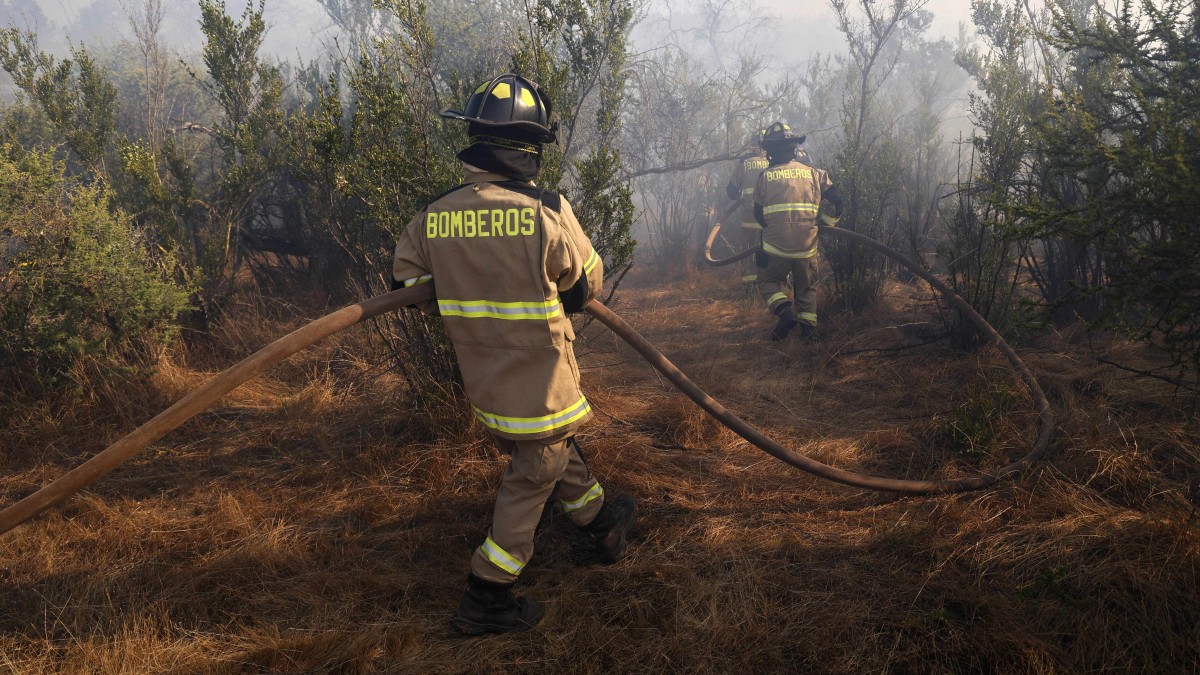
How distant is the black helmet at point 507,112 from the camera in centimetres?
228

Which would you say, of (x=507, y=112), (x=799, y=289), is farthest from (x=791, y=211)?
(x=507, y=112)

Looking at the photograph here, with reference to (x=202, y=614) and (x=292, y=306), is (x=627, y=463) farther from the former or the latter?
(x=292, y=306)

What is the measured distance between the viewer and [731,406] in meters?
4.41

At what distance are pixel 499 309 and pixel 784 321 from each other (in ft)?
14.1

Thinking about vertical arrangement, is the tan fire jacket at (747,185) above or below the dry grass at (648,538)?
above

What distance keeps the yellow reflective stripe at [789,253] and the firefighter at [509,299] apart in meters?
4.23

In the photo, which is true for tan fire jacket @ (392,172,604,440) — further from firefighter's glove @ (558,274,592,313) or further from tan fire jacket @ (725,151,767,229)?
tan fire jacket @ (725,151,767,229)

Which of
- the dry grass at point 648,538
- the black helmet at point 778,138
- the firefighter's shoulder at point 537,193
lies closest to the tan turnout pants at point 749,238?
the black helmet at point 778,138

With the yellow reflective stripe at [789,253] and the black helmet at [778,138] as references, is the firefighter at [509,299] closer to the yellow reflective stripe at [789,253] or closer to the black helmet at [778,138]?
the yellow reflective stripe at [789,253]

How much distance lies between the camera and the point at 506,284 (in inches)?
87.0

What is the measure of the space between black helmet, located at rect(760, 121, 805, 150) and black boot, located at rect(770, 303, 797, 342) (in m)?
1.92

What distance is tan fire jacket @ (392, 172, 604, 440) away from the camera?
→ 219cm

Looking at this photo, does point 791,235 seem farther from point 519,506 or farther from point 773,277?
point 519,506

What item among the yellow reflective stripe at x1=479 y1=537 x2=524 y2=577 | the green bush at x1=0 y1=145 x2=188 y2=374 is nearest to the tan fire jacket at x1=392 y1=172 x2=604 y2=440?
the yellow reflective stripe at x1=479 y1=537 x2=524 y2=577
